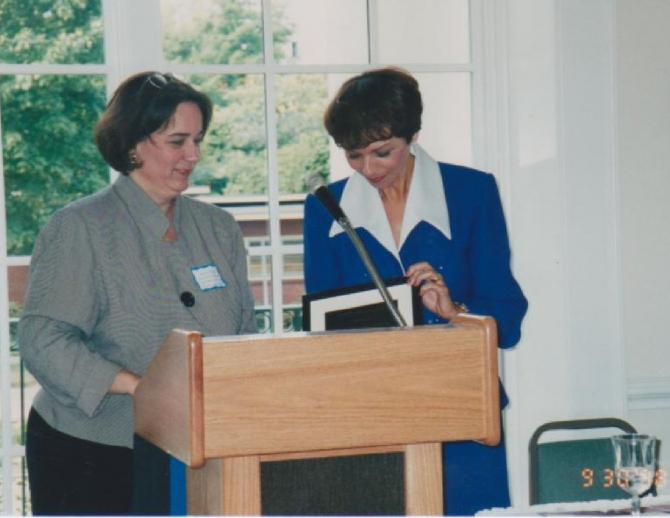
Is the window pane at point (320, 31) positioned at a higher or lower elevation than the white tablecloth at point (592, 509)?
higher

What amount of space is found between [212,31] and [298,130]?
373 mm

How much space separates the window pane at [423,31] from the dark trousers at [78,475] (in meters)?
1.53

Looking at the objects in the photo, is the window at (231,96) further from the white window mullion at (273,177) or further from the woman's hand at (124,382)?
A: the woman's hand at (124,382)

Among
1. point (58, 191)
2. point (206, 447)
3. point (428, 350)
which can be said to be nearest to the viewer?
point (206, 447)

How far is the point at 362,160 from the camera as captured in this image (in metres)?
2.42

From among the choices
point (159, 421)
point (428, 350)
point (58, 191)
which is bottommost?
point (159, 421)

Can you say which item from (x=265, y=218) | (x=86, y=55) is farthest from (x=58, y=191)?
(x=265, y=218)

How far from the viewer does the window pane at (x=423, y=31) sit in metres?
3.21

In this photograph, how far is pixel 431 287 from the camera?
6.89 ft

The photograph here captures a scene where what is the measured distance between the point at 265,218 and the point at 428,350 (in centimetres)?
161

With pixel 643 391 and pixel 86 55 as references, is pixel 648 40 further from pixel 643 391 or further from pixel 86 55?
pixel 86 55

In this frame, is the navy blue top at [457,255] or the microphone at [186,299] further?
the navy blue top at [457,255]

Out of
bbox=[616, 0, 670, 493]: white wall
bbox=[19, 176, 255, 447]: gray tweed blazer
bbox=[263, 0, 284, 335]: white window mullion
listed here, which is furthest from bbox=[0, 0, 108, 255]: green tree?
bbox=[616, 0, 670, 493]: white wall

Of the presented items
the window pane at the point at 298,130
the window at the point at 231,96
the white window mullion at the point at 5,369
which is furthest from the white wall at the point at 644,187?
the white window mullion at the point at 5,369
